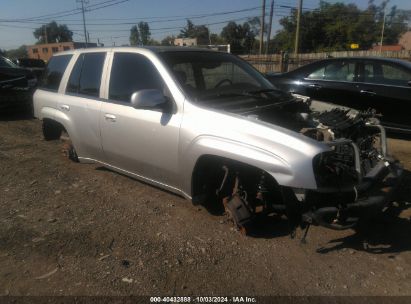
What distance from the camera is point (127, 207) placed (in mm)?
4488

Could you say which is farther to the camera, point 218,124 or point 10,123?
point 10,123

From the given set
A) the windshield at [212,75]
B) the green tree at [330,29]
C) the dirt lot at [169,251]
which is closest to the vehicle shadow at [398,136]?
the dirt lot at [169,251]

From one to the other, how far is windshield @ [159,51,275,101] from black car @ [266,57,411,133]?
11.1ft

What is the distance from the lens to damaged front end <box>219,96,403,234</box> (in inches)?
119

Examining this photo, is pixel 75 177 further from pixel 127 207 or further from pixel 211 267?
pixel 211 267

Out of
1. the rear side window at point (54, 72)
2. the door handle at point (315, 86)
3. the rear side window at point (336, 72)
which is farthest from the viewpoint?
the door handle at point (315, 86)

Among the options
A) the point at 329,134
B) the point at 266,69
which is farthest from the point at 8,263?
the point at 266,69

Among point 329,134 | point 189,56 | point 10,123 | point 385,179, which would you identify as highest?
point 189,56

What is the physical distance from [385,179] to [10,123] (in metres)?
9.33

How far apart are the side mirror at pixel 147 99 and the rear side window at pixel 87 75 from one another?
1257mm

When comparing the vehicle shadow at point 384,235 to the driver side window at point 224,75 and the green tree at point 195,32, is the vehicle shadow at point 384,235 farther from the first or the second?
the green tree at point 195,32

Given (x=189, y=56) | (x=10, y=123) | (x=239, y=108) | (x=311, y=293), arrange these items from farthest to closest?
(x=10, y=123), (x=189, y=56), (x=239, y=108), (x=311, y=293)

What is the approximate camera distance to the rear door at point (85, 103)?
4711 mm

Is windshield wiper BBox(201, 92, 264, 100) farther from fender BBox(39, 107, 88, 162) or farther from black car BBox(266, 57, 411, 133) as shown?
black car BBox(266, 57, 411, 133)
